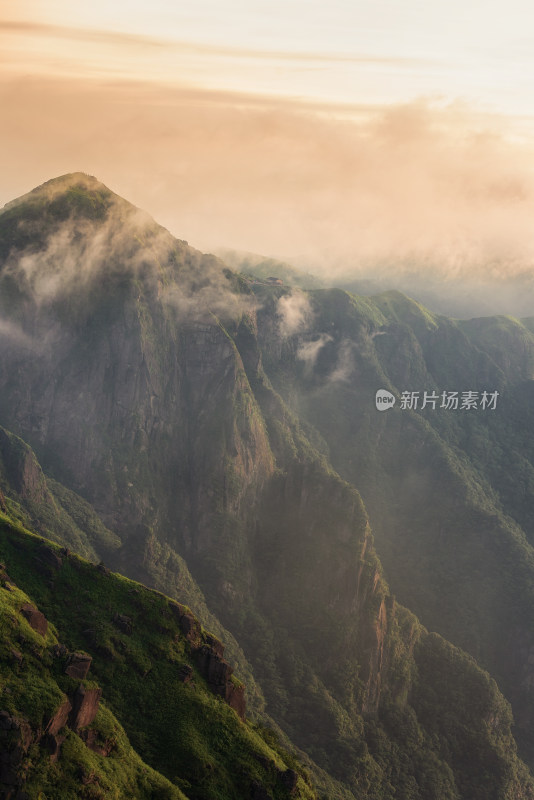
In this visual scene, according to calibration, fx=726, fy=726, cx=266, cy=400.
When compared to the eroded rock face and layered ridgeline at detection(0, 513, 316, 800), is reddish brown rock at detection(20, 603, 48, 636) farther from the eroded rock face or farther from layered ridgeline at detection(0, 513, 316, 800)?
the eroded rock face

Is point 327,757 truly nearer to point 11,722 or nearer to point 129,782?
point 129,782

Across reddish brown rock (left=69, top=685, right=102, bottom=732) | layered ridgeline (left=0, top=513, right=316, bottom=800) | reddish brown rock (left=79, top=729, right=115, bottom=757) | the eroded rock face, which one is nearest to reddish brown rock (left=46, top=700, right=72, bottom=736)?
layered ridgeline (left=0, top=513, right=316, bottom=800)

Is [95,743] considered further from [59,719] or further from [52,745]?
[52,745]

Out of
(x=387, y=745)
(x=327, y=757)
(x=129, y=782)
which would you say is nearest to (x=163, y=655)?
(x=129, y=782)

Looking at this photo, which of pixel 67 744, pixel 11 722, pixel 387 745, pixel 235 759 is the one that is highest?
pixel 11 722

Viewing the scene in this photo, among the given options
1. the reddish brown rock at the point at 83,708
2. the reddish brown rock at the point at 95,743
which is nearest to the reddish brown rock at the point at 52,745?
the reddish brown rock at the point at 83,708

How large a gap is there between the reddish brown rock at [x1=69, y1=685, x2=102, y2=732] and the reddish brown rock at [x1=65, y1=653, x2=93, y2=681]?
3665 millimetres

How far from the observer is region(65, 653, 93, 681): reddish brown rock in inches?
3457

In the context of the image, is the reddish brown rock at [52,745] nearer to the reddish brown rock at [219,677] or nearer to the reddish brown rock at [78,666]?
the reddish brown rock at [78,666]

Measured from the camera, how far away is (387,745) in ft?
651

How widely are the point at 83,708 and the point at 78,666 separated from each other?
7.49 metres

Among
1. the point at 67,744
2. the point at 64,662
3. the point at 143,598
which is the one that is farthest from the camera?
the point at 143,598

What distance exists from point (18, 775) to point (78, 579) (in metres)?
48.5

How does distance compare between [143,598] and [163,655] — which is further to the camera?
[143,598]
